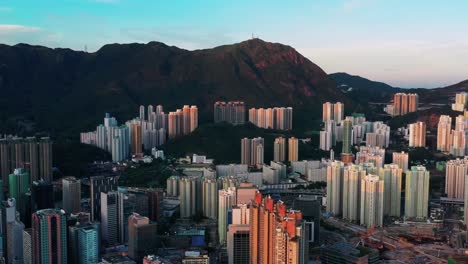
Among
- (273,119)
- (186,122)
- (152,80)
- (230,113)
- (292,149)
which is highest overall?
(152,80)

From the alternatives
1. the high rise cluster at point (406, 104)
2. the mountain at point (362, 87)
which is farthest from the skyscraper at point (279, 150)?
the mountain at point (362, 87)

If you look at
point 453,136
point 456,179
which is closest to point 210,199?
point 456,179

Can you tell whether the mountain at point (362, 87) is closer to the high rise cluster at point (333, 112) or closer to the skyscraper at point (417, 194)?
the high rise cluster at point (333, 112)

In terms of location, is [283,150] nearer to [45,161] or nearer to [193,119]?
[193,119]

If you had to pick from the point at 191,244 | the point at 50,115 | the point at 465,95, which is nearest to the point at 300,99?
the point at 465,95

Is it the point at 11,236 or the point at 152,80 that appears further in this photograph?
the point at 152,80

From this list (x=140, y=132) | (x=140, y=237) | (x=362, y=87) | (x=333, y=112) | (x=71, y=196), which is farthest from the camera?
(x=362, y=87)

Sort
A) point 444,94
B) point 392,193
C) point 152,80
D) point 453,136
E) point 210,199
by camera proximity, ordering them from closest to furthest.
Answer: point 210,199, point 392,193, point 453,136, point 444,94, point 152,80
